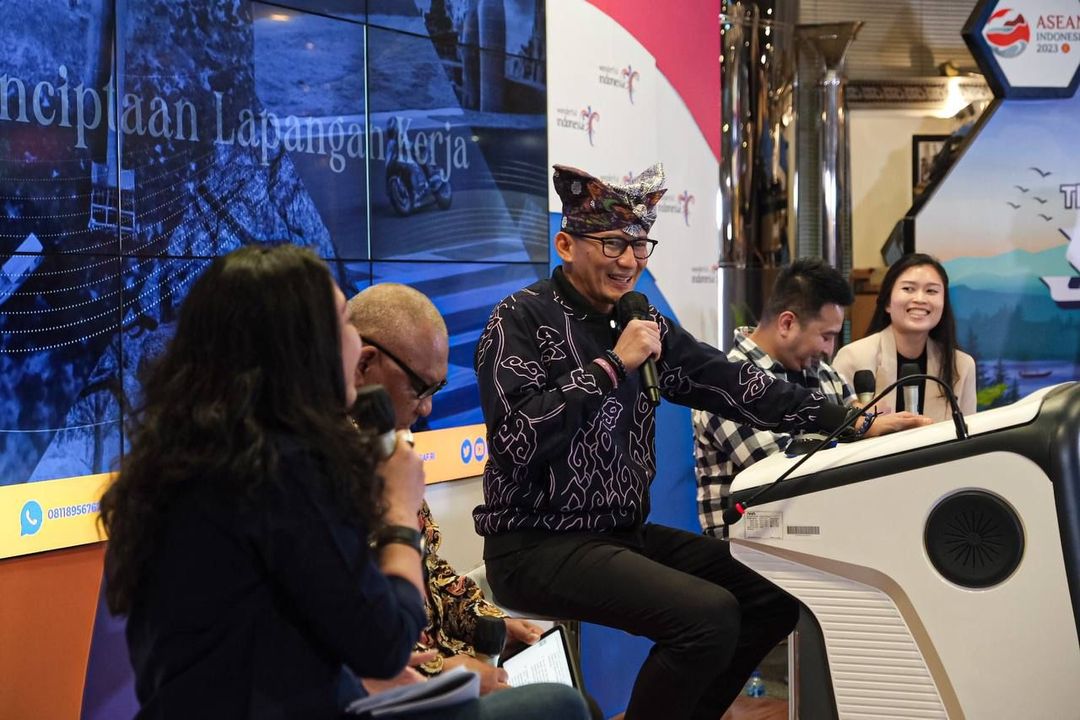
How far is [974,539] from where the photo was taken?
1854 millimetres

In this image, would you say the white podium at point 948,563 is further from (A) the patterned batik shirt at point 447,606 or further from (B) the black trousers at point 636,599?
(A) the patterned batik shirt at point 447,606

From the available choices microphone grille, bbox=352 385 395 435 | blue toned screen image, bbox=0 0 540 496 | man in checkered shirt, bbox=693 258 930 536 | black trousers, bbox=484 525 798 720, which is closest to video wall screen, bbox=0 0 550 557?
blue toned screen image, bbox=0 0 540 496

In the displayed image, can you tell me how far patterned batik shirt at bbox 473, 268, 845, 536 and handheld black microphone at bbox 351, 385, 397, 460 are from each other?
0.90m

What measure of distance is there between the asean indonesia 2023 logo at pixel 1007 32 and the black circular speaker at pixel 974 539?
4.55 m

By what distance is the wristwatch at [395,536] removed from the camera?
142 centimetres

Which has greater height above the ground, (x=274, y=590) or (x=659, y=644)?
(x=274, y=590)

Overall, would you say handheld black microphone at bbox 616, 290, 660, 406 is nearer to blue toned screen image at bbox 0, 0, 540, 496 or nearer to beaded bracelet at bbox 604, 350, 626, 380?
beaded bracelet at bbox 604, 350, 626, 380

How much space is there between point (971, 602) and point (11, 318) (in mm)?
1797

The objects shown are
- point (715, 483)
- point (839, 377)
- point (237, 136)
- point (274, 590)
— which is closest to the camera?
point (274, 590)

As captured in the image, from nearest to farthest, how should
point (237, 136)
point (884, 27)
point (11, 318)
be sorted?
point (11, 318) → point (237, 136) → point (884, 27)

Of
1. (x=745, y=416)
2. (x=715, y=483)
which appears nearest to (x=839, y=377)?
(x=715, y=483)

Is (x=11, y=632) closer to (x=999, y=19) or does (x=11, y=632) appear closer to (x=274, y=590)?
(x=274, y=590)

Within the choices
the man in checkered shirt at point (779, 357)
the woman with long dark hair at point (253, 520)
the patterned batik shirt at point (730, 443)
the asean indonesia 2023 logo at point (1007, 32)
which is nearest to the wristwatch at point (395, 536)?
the woman with long dark hair at point (253, 520)

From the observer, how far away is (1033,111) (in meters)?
5.92
